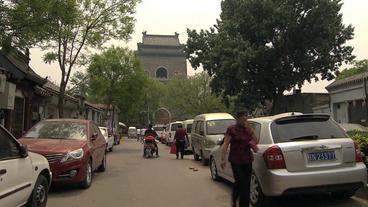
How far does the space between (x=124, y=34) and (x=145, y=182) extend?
1609 centimetres

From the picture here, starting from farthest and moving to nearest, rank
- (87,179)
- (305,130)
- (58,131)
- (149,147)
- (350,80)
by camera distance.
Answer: (350,80) < (149,147) < (58,131) < (87,179) < (305,130)

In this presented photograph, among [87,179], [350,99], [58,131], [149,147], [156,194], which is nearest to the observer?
[156,194]

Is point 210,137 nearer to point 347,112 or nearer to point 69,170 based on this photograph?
point 69,170

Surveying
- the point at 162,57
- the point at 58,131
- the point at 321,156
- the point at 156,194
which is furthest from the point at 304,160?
the point at 162,57

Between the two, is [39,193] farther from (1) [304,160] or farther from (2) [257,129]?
(1) [304,160]

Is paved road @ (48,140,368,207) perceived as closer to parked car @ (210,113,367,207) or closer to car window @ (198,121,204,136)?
parked car @ (210,113,367,207)

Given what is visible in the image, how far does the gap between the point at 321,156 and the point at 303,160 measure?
34 centimetres

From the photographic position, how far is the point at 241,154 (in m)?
8.20

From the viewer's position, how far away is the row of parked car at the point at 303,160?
8211mm

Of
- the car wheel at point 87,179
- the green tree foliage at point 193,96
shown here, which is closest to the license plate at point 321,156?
the car wheel at point 87,179

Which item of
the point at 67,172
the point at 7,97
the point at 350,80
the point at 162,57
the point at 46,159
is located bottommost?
the point at 67,172

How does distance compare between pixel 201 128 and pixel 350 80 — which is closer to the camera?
pixel 201 128

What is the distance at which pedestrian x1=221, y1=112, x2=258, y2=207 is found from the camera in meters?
8.14

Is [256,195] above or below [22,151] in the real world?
below
